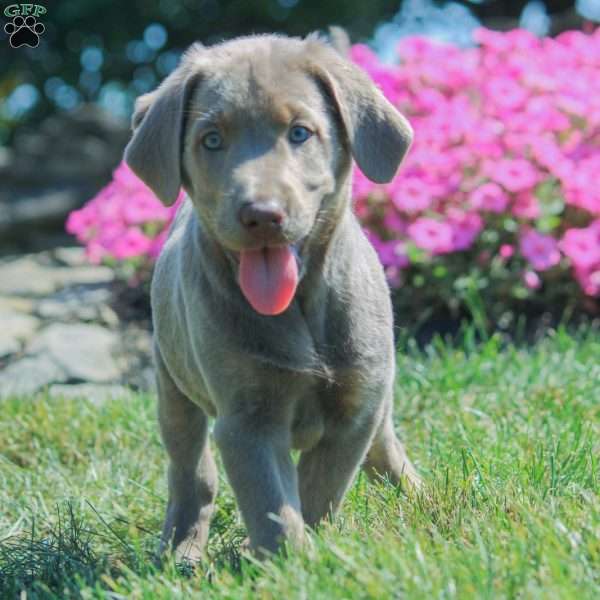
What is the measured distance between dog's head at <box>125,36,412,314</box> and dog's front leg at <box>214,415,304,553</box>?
0.36m

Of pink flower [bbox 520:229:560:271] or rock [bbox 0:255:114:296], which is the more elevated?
pink flower [bbox 520:229:560:271]

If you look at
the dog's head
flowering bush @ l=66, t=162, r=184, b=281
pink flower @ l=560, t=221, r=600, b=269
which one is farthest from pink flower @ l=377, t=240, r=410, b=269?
the dog's head

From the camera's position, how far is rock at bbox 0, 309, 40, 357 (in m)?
6.36

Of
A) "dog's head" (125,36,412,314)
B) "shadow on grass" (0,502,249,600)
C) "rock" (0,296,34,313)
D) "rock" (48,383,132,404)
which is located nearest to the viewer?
"dog's head" (125,36,412,314)

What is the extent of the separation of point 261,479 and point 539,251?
333 cm

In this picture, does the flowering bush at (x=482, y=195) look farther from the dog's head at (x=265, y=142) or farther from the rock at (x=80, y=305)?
A: the dog's head at (x=265, y=142)

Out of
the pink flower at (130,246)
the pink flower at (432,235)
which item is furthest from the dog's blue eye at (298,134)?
the pink flower at (130,246)

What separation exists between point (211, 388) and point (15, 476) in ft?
5.30

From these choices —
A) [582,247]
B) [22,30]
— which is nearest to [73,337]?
[582,247]

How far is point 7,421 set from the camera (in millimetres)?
5055

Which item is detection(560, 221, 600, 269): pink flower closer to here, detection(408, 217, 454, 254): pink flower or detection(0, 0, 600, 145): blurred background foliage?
detection(408, 217, 454, 254): pink flower

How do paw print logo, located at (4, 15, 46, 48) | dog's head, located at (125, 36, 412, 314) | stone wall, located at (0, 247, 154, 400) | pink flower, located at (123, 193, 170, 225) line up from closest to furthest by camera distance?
dog's head, located at (125, 36, 412, 314) → stone wall, located at (0, 247, 154, 400) → pink flower, located at (123, 193, 170, 225) → paw print logo, located at (4, 15, 46, 48)

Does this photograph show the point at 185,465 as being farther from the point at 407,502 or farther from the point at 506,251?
the point at 506,251

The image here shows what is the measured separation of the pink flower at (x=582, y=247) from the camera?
5996 millimetres
